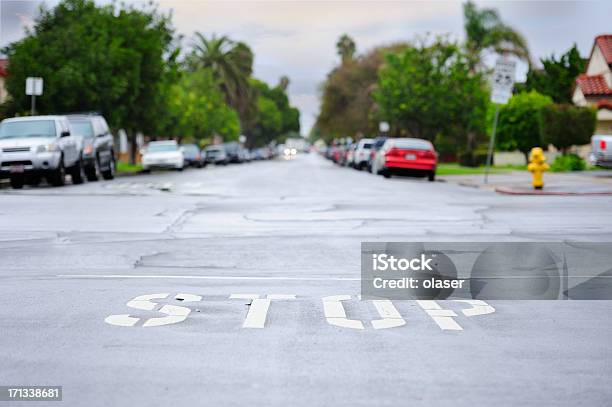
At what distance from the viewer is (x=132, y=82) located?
45.3m

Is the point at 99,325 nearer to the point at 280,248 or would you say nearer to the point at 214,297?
the point at 214,297

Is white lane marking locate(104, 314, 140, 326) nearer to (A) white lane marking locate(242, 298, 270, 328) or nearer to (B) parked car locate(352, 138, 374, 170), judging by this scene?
(A) white lane marking locate(242, 298, 270, 328)

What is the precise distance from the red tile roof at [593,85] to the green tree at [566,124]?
38.7 feet

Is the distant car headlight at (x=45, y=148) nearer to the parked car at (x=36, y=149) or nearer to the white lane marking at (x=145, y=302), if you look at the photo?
the parked car at (x=36, y=149)

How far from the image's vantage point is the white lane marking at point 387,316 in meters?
6.97

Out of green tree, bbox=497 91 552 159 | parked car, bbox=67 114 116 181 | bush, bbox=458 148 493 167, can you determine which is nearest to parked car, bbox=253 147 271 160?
bush, bbox=458 148 493 167

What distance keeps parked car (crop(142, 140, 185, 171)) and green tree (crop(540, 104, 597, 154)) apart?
16981 millimetres

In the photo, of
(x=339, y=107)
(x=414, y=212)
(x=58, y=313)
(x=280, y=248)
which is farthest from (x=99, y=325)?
(x=339, y=107)

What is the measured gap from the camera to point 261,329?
6.79 meters

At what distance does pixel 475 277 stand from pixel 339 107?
2901 inches

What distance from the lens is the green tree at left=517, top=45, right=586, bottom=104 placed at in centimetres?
6159

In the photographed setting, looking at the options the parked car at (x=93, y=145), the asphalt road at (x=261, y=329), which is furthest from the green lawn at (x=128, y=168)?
the asphalt road at (x=261, y=329)

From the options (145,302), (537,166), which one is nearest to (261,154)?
(537,166)
